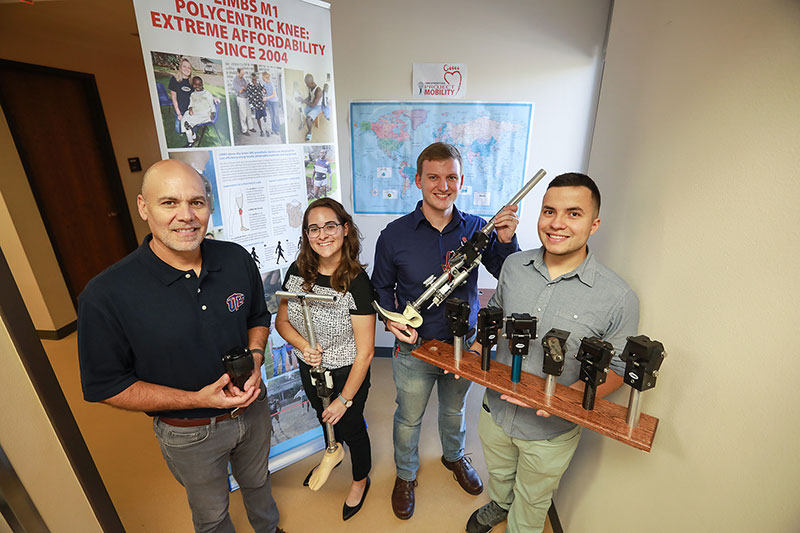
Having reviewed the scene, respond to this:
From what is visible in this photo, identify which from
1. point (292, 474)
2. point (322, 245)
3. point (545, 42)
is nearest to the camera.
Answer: point (322, 245)

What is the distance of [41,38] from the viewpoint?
3.46 meters

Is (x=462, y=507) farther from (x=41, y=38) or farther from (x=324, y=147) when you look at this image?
(x=41, y=38)

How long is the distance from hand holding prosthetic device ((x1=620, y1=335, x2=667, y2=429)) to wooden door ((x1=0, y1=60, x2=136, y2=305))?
507 cm

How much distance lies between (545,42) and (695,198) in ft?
6.85

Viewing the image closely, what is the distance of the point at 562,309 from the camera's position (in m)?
1.32

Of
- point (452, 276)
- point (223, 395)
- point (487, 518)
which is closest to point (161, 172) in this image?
point (223, 395)

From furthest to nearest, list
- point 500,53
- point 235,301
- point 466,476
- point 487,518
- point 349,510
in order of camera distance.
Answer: point 500,53, point 466,476, point 349,510, point 487,518, point 235,301

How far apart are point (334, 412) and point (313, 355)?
33 centimetres

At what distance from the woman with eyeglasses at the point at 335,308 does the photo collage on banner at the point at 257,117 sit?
15.1 inches

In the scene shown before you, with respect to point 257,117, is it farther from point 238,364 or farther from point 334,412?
point 334,412

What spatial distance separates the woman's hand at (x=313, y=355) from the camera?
1621mm

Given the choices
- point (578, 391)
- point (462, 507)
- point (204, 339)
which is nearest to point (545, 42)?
point (578, 391)

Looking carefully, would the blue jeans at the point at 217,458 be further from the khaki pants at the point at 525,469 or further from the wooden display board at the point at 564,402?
the khaki pants at the point at 525,469

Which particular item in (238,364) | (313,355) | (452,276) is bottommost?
(313,355)
